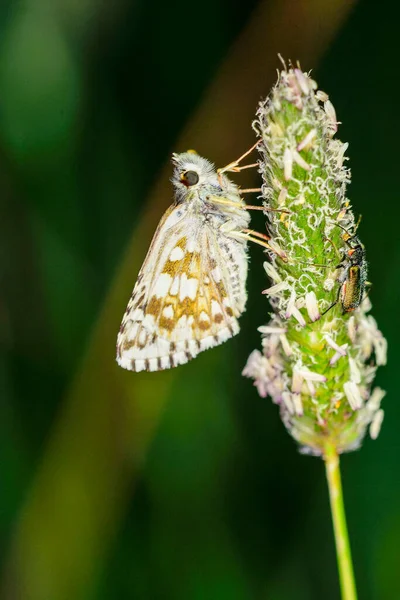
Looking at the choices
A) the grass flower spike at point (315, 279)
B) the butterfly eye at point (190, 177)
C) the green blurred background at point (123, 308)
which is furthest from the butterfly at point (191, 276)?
the green blurred background at point (123, 308)

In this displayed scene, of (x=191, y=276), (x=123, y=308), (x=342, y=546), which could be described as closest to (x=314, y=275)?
(x=342, y=546)

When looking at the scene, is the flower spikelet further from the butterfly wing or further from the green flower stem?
the butterfly wing

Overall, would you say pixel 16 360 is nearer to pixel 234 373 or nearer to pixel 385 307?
pixel 234 373

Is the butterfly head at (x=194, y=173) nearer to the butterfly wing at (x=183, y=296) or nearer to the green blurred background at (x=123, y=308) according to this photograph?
the butterfly wing at (x=183, y=296)

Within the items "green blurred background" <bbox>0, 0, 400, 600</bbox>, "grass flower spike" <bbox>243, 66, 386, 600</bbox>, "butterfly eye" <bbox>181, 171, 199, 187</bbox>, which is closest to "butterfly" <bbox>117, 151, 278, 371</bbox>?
"butterfly eye" <bbox>181, 171, 199, 187</bbox>

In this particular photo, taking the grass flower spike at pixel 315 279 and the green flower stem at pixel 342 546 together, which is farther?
the grass flower spike at pixel 315 279

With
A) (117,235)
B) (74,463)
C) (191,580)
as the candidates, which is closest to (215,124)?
(117,235)

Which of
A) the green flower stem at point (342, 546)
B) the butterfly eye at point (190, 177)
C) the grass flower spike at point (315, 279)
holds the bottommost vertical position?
the green flower stem at point (342, 546)
